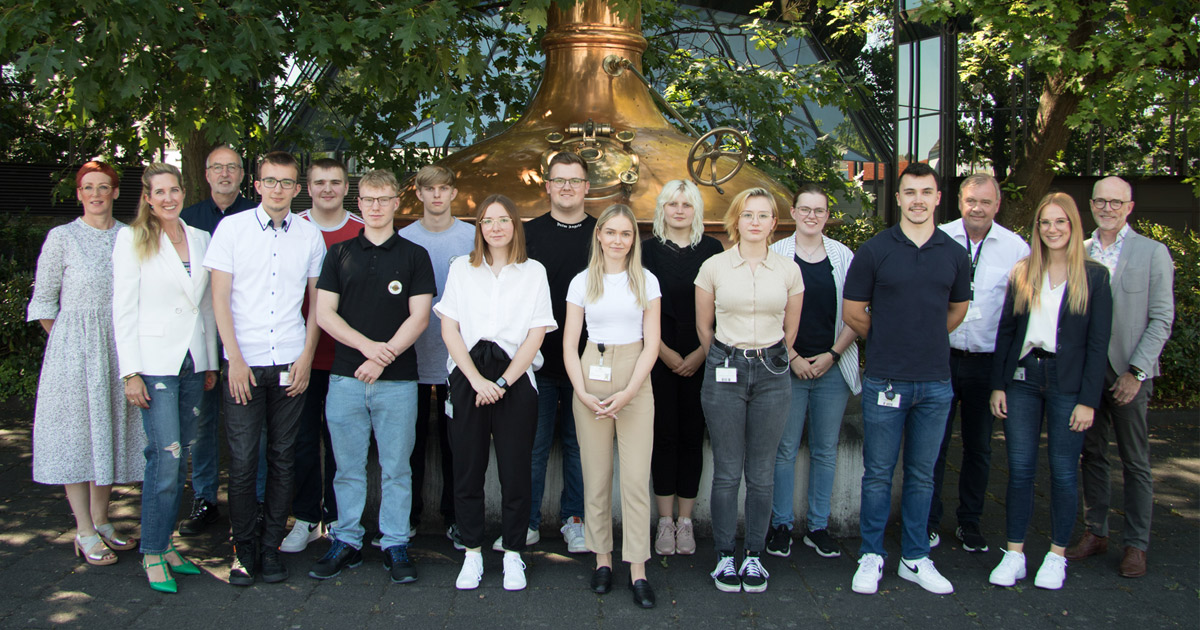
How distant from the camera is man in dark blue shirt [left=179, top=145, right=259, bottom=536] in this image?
4.30 m

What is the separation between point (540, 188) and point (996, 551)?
114 inches

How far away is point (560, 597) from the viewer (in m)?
3.73

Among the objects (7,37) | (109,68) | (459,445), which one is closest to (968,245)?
(459,445)

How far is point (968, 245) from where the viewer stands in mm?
4285

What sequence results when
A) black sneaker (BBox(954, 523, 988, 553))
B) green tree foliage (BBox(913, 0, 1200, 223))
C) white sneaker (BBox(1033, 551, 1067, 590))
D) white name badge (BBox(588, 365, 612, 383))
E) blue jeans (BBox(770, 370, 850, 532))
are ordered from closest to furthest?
white name badge (BBox(588, 365, 612, 383)) < white sneaker (BBox(1033, 551, 1067, 590)) < blue jeans (BBox(770, 370, 850, 532)) < black sneaker (BBox(954, 523, 988, 553)) < green tree foliage (BBox(913, 0, 1200, 223))

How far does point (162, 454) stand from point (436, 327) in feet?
4.09

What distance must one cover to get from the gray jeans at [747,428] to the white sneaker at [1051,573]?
3.87ft

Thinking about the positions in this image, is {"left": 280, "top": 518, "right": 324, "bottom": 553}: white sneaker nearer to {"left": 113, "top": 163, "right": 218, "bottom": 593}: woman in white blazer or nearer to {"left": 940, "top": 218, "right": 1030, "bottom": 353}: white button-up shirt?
{"left": 113, "top": 163, "right": 218, "bottom": 593}: woman in white blazer

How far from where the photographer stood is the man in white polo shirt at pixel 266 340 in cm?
369

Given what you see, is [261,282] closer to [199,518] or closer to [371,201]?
[371,201]

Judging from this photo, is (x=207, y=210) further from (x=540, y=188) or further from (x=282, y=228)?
(x=540, y=188)

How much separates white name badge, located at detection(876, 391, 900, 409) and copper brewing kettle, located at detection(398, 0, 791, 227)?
1.50 m

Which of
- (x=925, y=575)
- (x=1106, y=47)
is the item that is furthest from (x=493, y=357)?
(x=1106, y=47)

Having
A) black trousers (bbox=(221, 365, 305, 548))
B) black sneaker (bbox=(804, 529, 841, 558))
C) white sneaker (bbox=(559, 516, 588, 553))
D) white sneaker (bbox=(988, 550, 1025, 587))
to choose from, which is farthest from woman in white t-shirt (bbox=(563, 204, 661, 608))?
white sneaker (bbox=(988, 550, 1025, 587))
